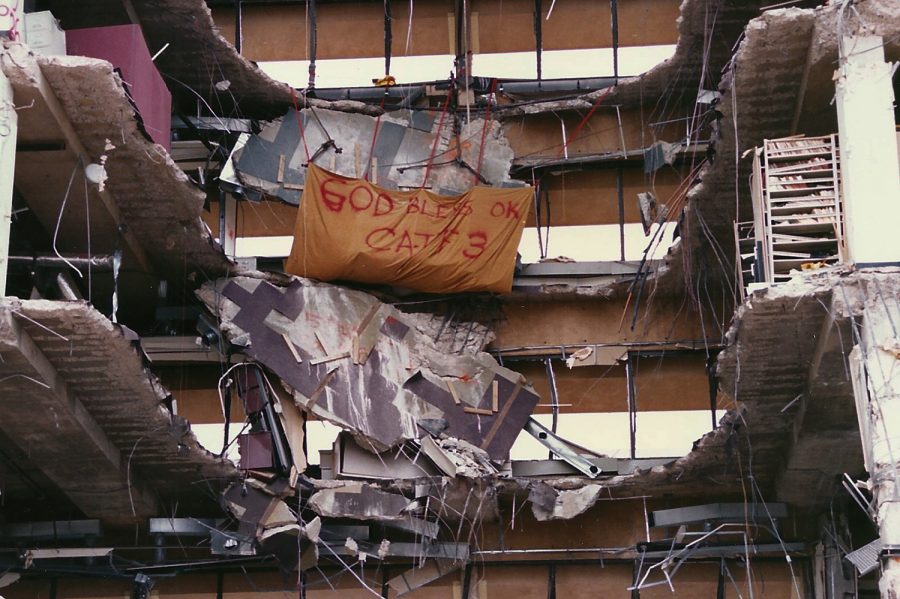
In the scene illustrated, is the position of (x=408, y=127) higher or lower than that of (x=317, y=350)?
higher

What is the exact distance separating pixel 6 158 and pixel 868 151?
874 centimetres

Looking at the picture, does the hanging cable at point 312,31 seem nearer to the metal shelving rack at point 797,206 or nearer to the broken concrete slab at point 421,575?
the broken concrete slab at point 421,575

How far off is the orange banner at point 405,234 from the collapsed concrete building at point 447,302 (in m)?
0.04

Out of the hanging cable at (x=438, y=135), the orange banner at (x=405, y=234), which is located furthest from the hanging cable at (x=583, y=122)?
the orange banner at (x=405, y=234)

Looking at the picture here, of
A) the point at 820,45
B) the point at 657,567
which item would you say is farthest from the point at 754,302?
the point at 657,567

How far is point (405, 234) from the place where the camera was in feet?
73.9

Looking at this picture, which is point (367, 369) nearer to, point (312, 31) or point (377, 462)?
point (377, 462)

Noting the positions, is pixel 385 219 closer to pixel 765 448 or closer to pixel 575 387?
pixel 575 387

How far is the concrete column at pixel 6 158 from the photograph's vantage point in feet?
59.5

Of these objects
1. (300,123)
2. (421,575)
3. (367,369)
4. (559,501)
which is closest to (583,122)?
(300,123)

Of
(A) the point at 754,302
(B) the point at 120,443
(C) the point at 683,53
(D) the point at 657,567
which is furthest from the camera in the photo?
(C) the point at 683,53

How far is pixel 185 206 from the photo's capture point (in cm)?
2112

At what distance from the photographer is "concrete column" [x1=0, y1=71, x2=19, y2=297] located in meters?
18.1

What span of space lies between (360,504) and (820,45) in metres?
7.47
